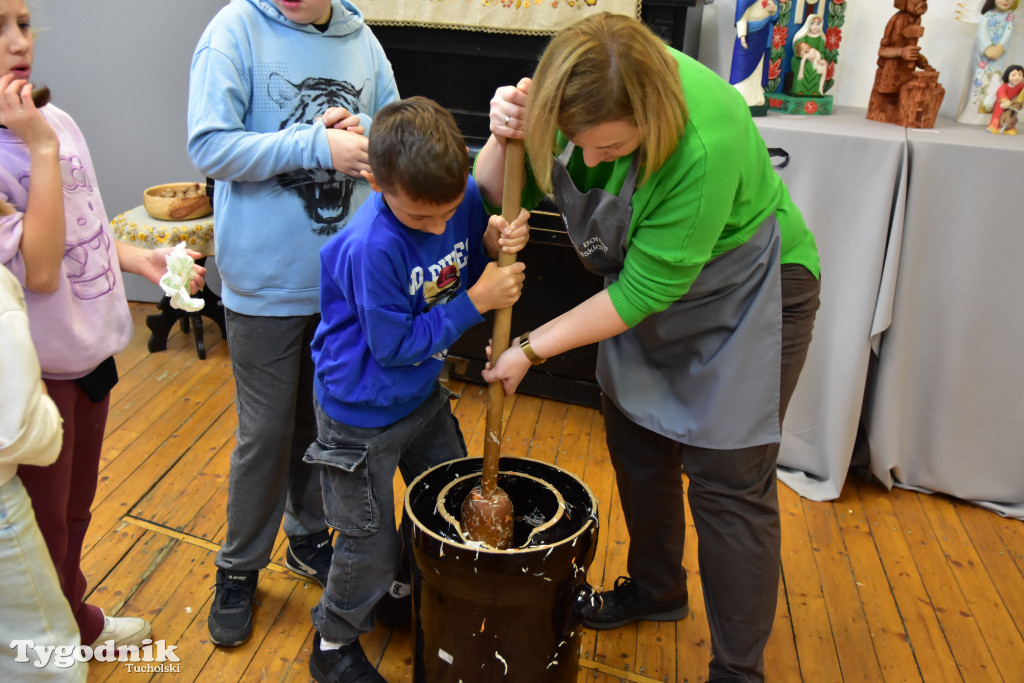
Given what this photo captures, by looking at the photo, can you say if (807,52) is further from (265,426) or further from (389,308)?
(265,426)

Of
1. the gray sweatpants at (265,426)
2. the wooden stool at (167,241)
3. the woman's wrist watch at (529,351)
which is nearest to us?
the woman's wrist watch at (529,351)

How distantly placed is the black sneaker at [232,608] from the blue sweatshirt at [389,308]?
1.91 ft

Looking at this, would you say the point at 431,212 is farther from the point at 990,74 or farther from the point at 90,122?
the point at 90,122

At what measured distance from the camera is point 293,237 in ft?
5.08

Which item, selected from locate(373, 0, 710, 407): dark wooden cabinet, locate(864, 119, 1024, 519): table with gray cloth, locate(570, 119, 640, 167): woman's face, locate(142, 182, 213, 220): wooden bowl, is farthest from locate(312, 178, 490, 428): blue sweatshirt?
locate(142, 182, 213, 220): wooden bowl

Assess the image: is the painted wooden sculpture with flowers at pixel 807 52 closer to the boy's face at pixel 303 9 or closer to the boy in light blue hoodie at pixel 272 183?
the boy in light blue hoodie at pixel 272 183

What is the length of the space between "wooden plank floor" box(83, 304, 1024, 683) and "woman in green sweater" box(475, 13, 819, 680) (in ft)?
1.03

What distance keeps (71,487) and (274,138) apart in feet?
2.51

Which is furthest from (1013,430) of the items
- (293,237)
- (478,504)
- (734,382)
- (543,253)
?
(293,237)

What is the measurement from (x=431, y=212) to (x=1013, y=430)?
72.6 inches

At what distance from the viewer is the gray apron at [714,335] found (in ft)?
4.60

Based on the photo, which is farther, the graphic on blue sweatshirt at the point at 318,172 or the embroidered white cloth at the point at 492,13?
the embroidered white cloth at the point at 492,13

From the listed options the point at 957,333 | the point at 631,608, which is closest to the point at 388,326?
the point at 631,608

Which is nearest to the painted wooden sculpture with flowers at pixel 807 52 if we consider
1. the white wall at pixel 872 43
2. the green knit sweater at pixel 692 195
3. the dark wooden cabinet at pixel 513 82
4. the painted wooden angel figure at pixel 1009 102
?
the white wall at pixel 872 43
